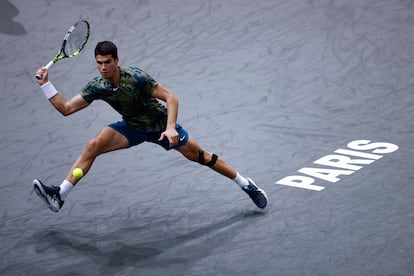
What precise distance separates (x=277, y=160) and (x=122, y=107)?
6.00 ft

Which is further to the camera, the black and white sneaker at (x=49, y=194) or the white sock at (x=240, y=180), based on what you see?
the white sock at (x=240, y=180)

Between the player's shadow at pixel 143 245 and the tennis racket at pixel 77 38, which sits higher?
the tennis racket at pixel 77 38

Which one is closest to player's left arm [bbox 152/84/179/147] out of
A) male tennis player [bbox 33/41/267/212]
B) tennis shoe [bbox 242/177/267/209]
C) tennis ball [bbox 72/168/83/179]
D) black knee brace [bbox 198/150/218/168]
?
male tennis player [bbox 33/41/267/212]

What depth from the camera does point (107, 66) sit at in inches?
296

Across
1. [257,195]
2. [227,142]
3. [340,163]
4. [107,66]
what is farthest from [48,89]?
[340,163]

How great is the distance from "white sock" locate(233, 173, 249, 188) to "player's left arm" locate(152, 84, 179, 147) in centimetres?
86

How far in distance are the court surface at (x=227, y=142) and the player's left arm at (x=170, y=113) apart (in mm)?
963

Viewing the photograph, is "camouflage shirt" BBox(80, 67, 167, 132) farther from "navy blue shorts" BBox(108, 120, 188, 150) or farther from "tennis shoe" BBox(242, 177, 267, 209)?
"tennis shoe" BBox(242, 177, 267, 209)

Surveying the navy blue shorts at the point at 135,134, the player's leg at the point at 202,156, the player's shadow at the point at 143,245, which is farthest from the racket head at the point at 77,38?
the player's shadow at the point at 143,245

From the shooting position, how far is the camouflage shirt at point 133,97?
767 centimetres

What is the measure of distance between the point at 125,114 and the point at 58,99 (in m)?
0.59

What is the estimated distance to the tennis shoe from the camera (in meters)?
7.94

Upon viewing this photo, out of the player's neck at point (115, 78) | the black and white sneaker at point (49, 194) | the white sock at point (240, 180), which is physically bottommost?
the black and white sneaker at point (49, 194)

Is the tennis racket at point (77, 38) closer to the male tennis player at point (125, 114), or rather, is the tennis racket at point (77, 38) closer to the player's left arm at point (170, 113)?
the male tennis player at point (125, 114)
